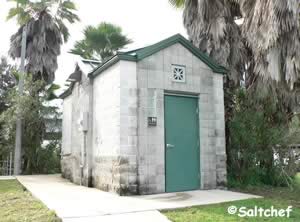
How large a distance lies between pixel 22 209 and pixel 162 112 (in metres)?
3.88

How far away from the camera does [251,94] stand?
10.2 metres

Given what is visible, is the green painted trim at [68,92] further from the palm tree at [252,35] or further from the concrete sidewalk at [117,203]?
the palm tree at [252,35]

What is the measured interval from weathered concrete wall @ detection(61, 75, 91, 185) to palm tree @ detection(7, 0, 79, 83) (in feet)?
13.7

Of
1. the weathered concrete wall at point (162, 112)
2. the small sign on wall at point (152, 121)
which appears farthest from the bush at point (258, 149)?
the small sign on wall at point (152, 121)

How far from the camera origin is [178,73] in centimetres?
839

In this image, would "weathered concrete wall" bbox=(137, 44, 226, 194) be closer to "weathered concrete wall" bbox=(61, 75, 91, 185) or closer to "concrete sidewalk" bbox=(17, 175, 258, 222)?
"concrete sidewalk" bbox=(17, 175, 258, 222)

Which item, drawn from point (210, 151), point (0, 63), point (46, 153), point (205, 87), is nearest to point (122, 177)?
point (210, 151)

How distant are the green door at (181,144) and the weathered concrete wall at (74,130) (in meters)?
2.91

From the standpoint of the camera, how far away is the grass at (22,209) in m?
5.10

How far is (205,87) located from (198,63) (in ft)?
2.30

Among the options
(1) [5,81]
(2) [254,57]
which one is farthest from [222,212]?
(1) [5,81]

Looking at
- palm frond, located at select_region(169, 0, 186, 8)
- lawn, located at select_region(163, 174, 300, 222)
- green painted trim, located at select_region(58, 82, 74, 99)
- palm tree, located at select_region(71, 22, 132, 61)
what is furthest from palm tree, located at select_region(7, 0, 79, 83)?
lawn, located at select_region(163, 174, 300, 222)

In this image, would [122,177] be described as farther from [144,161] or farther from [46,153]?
[46,153]

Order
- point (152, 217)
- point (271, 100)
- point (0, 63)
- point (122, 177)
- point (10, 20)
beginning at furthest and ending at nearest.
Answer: point (0, 63) → point (10, 20) → point (271, 100) → point (122, 177) → point (152, 217)
